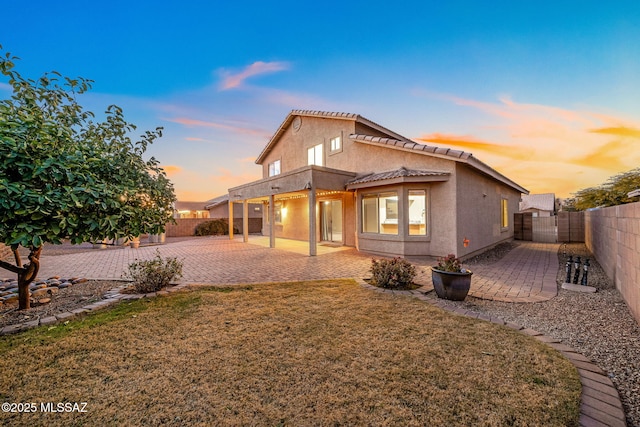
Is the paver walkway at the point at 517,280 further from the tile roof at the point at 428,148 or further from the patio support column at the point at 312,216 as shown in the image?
the patio support column at the point at 312,216

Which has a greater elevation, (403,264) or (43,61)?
(43,61)

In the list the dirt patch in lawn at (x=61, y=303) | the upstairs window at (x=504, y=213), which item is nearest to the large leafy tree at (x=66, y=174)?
the dirt patch in lawn at (x=61, y=303)

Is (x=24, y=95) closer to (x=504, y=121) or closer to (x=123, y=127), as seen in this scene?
(x=123, y=127)

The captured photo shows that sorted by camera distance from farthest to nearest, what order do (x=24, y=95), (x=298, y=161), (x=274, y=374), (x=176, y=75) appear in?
(x=298, y=161) → (x=176, y=75) → (x=24, y=95) → (x=274, y=374)

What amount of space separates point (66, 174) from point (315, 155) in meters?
13.4

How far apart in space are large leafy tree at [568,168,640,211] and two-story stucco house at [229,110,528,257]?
5.07m

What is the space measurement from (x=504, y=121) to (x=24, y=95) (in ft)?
56.3

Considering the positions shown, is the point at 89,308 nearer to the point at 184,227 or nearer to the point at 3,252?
the point at 3,252

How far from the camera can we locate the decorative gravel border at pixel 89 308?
4.16 metres

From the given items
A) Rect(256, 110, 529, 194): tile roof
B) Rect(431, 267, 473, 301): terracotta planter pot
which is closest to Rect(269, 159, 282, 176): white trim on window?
Rect(256, 110, 529, 194): tile roof

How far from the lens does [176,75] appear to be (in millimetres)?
12844

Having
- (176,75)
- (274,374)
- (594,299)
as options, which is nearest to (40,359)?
(274,374)

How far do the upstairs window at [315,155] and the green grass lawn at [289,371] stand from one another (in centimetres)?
1228

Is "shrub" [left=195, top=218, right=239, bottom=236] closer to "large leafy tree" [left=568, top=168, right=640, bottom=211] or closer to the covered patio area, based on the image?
the covered patio area
